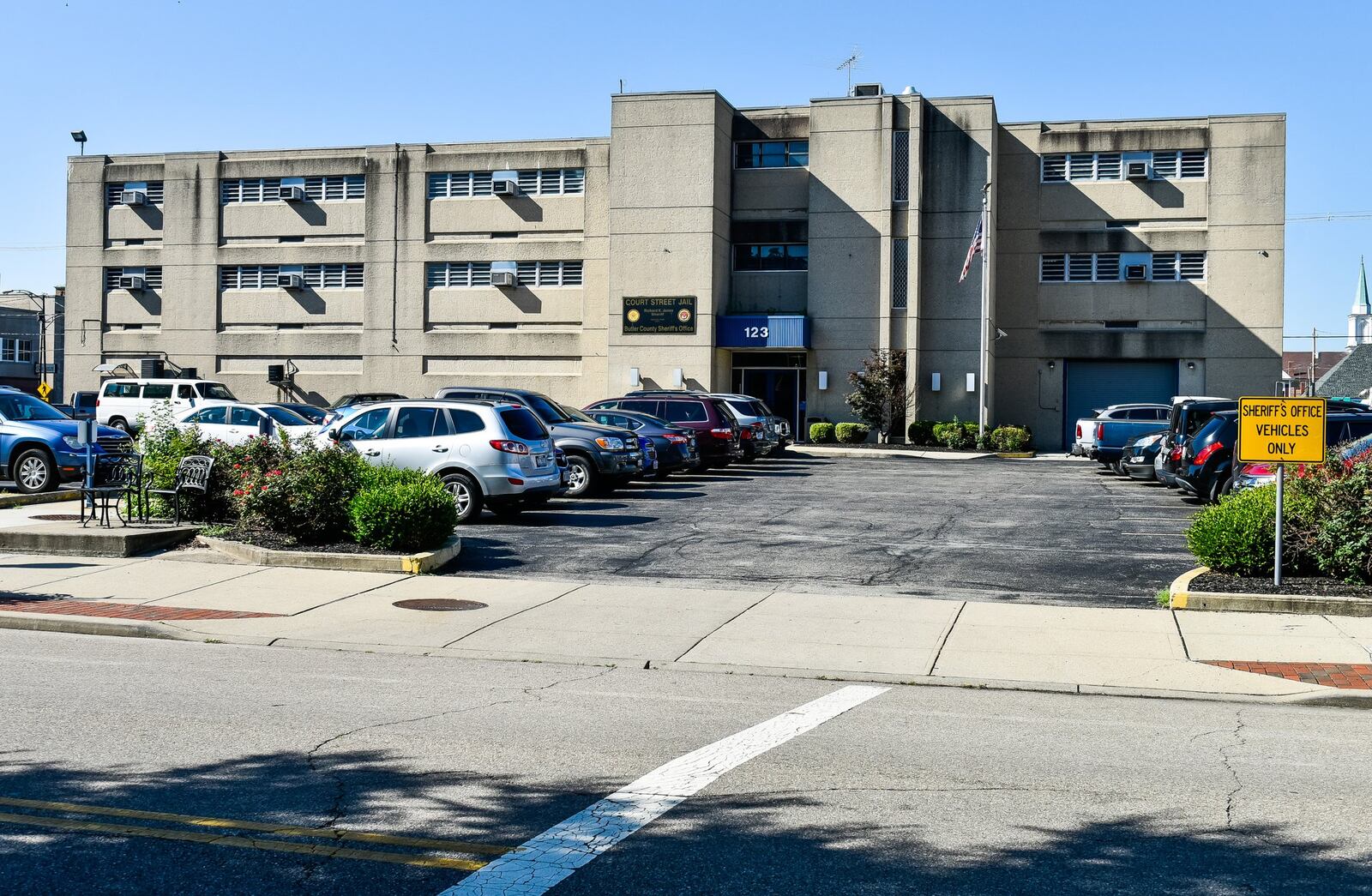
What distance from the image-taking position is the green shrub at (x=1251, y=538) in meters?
13.5

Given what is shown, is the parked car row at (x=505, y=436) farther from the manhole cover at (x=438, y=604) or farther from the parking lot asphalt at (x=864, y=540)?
the manhole cover at (x=438, y=604)

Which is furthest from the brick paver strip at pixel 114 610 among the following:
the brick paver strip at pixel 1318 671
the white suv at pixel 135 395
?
the white suv at pixel 135 395

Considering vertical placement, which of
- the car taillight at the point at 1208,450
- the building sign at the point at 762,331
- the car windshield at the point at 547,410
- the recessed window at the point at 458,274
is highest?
the recessed window at the point at 458,274

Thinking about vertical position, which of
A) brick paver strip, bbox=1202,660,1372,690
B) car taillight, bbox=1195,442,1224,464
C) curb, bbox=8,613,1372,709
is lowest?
curb, bbox=8,613,1372,709

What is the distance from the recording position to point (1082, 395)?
48.0m

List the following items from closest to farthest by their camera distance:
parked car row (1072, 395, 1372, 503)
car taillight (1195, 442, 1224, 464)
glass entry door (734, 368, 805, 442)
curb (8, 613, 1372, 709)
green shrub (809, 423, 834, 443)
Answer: curb (8, 613, 1372, 709)
parked car row (1072, 395, 1372, 503)
car taillight (1195, 442, 1224, 464)
green shrub (809, 423, 834, 443)
glass entry door (734, 368, 805, 442)

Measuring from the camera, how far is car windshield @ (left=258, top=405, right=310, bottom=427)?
30766 millimetres

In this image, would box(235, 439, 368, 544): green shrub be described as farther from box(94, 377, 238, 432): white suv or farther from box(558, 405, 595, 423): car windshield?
box(94, 377, 238, 432): white suv

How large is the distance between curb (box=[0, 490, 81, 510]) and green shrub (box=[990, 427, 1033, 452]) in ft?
98.6

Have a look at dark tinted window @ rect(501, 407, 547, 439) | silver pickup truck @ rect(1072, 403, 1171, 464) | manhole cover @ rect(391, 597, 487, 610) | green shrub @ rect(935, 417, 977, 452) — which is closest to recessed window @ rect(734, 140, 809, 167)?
green shrub @ rect(935, 417, 977, 452)

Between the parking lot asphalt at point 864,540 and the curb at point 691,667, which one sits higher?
the parking lot asphalt at point 864,540

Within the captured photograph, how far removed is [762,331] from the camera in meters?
46.1

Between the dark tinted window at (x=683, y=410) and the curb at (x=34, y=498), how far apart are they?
1304cm

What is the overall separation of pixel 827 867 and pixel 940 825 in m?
0.85
